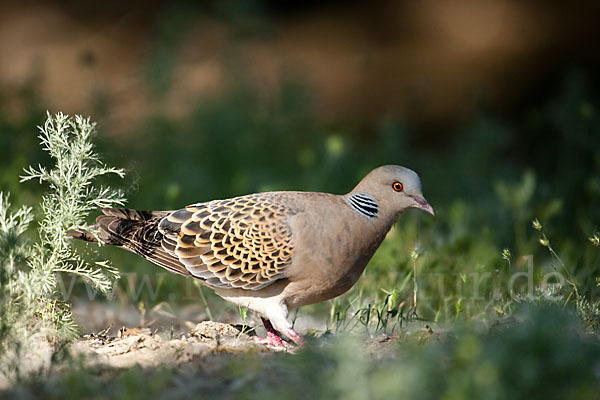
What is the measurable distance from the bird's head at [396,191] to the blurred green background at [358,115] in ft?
1.29

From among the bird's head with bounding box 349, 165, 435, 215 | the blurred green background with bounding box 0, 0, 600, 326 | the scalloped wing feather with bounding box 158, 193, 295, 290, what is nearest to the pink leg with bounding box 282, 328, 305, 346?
the scalloped wing feather with bounding box 158, 193, 295, 290

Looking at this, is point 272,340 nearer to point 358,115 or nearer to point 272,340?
point 272,340

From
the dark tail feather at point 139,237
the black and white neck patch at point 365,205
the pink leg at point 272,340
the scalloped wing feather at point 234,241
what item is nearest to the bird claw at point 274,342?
the pink leg at point 272,340

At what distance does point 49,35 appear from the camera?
13.4m

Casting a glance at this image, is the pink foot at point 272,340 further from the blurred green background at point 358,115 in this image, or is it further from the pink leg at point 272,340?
the blurred green background at point 358,115

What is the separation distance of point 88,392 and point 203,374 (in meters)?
0.53

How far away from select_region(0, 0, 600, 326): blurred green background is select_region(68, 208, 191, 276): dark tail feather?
0.47 m

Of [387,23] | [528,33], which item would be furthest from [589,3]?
[387,23]

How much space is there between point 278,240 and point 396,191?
76cm

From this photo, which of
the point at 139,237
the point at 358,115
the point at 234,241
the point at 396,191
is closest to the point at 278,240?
the point at 234,241

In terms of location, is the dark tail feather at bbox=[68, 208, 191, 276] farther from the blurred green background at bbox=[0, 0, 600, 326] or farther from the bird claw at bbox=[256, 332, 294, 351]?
the bird claw at bbox=[256, 332, 294, 351]

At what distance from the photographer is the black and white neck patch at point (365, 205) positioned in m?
4.68

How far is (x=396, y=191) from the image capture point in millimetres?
4758

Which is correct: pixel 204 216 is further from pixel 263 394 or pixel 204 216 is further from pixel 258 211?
pixel 263 394
